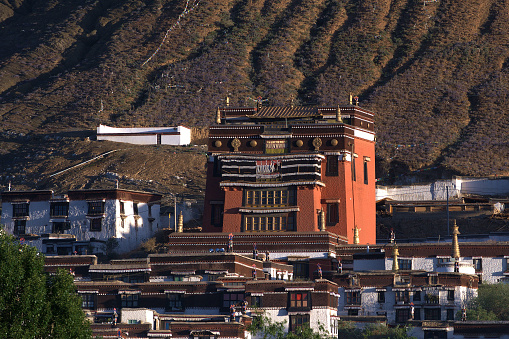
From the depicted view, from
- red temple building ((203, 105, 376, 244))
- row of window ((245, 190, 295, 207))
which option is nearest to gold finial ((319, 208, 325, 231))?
red temple building ((203, 105, 376, 244))

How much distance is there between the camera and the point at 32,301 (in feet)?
169

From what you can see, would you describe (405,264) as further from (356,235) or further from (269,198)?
(269,198)

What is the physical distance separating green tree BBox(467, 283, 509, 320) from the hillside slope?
4546 cm

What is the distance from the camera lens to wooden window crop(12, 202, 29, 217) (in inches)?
3999

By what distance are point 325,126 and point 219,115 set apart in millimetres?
10978

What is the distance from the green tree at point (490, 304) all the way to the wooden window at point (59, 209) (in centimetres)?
3815

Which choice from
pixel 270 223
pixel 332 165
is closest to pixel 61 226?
pixel 270 223

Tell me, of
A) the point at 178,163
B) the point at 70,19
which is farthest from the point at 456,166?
the point at 70,19

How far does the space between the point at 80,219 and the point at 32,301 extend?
4821 cm

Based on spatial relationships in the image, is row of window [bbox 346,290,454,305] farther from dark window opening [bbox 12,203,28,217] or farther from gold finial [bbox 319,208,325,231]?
dark window opening [bbox 12,203,28,217]

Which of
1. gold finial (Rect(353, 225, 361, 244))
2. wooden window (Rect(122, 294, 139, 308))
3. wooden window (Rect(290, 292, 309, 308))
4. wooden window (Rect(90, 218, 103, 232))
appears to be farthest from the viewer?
wooden window (Rect(90, 218, 103, 232))

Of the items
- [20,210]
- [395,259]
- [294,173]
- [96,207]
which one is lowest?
[395,259]

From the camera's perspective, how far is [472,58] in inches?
5881

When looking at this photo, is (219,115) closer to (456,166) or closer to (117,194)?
(117,194)
